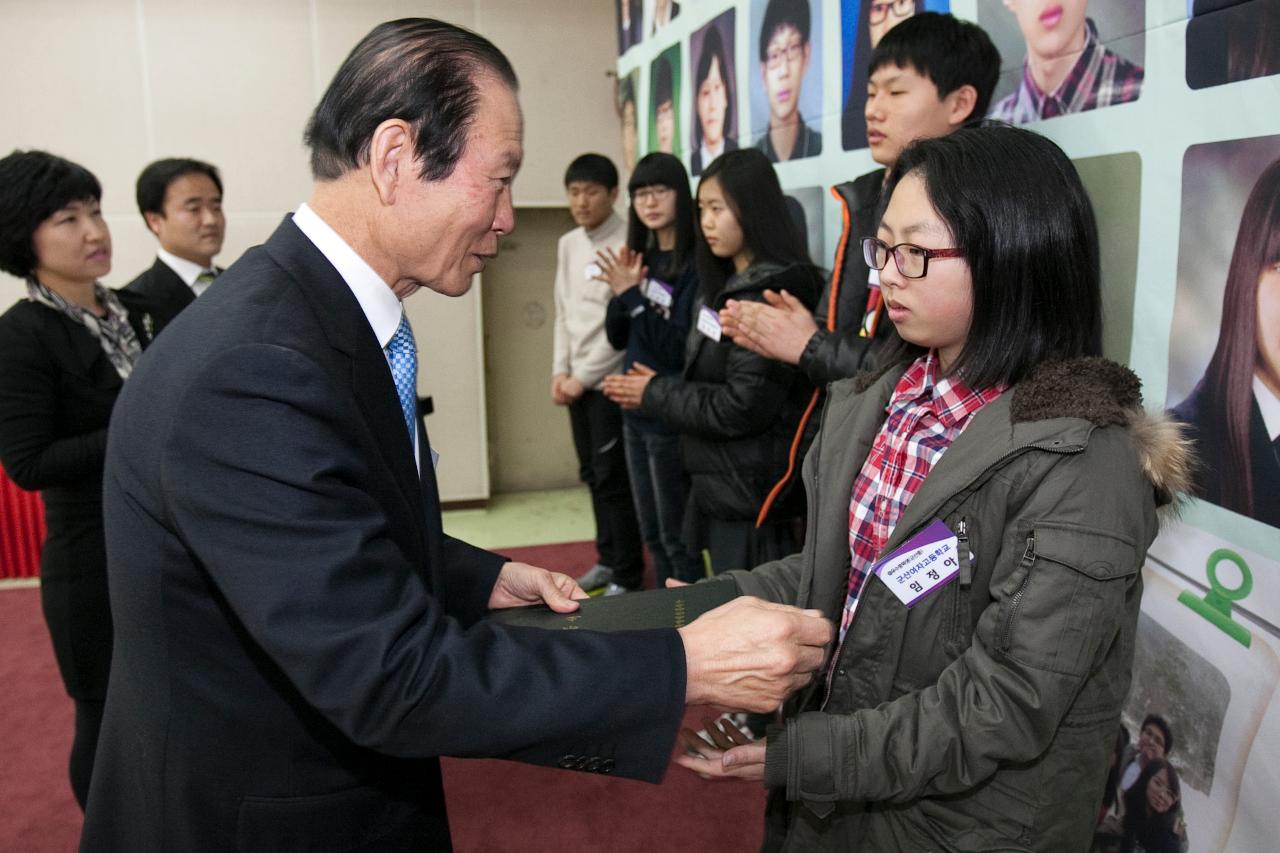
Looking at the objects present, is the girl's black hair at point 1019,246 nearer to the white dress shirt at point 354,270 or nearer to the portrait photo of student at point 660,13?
the white dress shirt at point 354,270

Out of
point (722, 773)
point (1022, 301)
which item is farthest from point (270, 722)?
point (1022, 301)

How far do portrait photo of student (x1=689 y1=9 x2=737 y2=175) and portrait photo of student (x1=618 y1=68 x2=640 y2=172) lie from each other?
0.91 metres

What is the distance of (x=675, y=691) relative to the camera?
0.94m

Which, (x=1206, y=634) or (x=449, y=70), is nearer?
(x=449, y=70)

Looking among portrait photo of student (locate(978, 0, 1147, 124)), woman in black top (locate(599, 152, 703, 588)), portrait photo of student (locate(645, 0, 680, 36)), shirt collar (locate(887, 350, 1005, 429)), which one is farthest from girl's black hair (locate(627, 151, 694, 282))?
shirt collar (locate(887, 350, 1005, 429))

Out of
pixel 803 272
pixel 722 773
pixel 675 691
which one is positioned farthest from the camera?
pixel 803 272

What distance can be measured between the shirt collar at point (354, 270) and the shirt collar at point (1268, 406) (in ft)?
4.10

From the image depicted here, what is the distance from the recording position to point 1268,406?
1.33m

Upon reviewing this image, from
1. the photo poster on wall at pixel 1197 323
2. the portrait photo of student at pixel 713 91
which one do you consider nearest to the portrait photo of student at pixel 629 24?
the portrait photo of student at pixel 713 91

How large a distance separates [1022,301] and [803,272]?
1.40 metres

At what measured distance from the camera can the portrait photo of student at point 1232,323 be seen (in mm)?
1310

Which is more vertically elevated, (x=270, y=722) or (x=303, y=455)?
(x=303, y=455)

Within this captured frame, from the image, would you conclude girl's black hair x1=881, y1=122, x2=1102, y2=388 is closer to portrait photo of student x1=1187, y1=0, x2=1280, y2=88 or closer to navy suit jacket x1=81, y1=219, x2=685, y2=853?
portrait photo of student x1=1187, y1=0, x2=1280, y2=88

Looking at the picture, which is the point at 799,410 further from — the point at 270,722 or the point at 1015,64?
the point at 270,722
